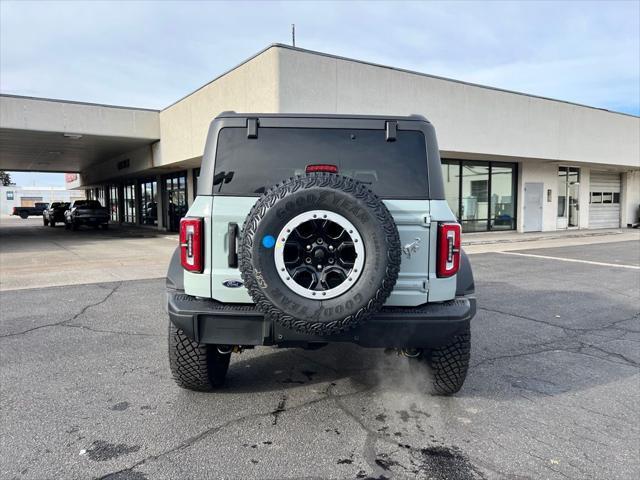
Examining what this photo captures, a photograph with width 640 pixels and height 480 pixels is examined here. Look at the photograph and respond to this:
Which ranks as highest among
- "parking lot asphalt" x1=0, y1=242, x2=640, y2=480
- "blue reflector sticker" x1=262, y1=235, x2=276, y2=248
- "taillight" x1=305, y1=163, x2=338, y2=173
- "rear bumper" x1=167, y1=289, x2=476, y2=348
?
"taillight" x1=305, y1=163, x2=338, y2=173

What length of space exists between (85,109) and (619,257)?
19348 millimetres

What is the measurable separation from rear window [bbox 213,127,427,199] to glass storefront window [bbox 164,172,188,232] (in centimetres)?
2039

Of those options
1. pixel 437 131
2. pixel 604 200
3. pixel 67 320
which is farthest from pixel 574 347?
pixel 604 200

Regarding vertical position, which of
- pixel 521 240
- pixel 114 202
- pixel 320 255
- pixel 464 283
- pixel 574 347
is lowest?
pixel 574 347

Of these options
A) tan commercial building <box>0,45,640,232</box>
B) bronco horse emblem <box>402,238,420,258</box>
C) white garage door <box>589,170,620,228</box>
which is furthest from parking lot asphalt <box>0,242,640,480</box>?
white garage door <box>589,170,620,228</box>

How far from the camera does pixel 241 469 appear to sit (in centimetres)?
269

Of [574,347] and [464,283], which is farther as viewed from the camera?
[574,347]

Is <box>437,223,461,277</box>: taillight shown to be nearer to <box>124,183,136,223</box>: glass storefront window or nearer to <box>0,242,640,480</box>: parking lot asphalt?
<box>0,242,640,480</box>: parking lot asphalt

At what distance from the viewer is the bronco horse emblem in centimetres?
313

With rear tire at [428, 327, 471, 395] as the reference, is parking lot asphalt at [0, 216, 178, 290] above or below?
below

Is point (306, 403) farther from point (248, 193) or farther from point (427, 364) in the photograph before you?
point (248, 193)

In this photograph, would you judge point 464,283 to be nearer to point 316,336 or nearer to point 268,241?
point 316,336

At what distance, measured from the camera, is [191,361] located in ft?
11.3

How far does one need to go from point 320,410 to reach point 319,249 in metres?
1.35
